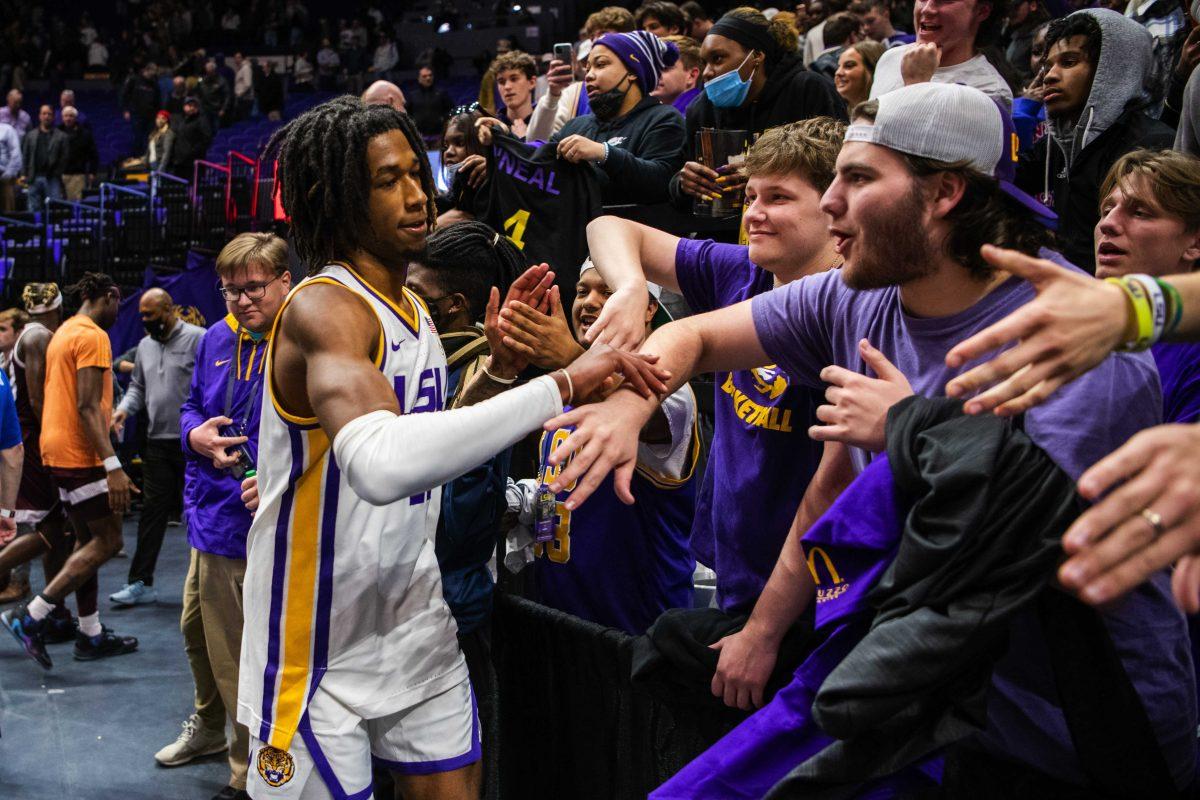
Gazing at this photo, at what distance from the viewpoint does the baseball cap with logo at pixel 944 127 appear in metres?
2.21

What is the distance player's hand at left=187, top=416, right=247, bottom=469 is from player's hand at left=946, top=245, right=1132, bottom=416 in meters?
3.38

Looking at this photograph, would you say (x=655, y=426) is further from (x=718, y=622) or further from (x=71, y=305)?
(x=71, y=305)

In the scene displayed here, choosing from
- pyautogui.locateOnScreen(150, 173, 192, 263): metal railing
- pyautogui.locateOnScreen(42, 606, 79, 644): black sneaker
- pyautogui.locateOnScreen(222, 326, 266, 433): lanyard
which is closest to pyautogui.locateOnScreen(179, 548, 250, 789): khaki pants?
pyautogui.locateOnScreen(222, 326, 266, 433): lanyard

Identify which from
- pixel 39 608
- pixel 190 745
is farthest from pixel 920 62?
pixel 39 608

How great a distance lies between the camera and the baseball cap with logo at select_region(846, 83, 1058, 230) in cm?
221

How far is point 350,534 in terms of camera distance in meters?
2.62

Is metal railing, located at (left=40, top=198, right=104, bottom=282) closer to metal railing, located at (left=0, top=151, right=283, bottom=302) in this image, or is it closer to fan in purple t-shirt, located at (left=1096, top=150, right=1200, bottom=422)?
metal railing, located at (left=0, top=151, right=283, bottom=302)

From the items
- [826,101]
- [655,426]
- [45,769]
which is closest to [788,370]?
[655,426]

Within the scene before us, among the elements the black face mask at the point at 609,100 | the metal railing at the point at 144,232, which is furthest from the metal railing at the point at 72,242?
the black face mask at the point at 609,100

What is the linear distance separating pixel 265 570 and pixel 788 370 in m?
1.24

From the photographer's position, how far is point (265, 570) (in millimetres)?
2682

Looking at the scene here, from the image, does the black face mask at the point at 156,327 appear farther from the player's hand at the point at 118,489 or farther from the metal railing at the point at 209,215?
the metal railing at the point at 209,215

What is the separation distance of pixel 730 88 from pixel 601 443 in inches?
118

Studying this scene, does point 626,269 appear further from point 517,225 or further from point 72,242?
point 72,242
